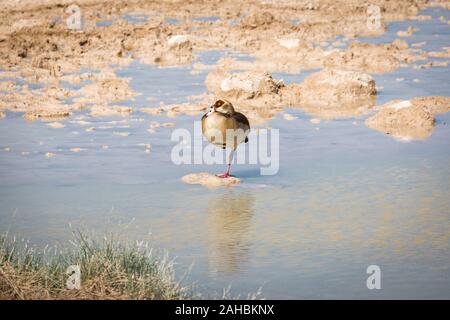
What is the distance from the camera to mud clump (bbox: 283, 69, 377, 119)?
1448 cm

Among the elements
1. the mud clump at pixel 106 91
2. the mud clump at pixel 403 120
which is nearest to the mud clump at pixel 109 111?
the mud clump at pixel 106 91

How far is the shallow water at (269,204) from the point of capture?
7371mm

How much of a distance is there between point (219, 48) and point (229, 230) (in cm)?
1150

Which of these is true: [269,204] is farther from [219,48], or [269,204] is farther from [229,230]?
[219,48]

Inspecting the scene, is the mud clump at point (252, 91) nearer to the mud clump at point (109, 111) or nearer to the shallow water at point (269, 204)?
the shallow water at point (269, 204)

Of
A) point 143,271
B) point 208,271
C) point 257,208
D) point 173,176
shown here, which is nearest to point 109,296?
point 143,271

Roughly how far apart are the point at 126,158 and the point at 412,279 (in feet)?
15.8

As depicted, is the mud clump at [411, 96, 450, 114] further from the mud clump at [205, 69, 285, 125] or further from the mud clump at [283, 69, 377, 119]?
the mud clump at [205, 69, 285, 125]

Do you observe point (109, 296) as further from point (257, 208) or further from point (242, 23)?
point (242, 23)

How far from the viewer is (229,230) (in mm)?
8500

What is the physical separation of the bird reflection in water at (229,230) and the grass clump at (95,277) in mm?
742

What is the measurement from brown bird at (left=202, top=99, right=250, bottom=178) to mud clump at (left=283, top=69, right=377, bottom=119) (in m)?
4.21

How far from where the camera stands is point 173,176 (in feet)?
34.0

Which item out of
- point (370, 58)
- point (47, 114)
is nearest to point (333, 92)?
point (370, 58)
